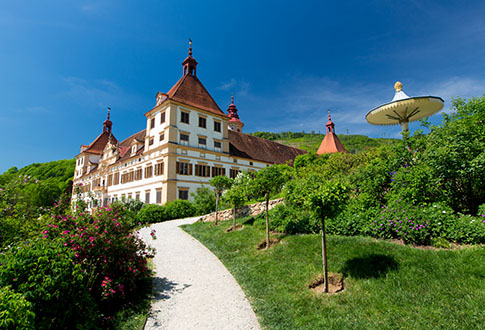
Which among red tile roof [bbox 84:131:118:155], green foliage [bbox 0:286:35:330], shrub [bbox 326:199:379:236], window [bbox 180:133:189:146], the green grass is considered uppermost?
red tile roof [bbox 84:131:118:155]

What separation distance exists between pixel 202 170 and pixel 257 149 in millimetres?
12601

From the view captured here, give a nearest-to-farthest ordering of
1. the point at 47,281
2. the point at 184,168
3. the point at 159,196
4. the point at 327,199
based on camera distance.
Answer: the point at 47,281 < the point at 327,199 < the point at 159,196 < the point at 184,168

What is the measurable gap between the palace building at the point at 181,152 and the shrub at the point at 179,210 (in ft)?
14.2

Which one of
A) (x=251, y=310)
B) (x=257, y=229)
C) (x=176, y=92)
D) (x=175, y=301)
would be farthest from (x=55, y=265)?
(x=176, y=92)

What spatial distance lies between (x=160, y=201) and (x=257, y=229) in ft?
58.5

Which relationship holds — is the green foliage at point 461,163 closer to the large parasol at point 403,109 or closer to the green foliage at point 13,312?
the large parasol at point 403,109

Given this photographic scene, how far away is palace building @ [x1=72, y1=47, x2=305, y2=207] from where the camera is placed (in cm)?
2650

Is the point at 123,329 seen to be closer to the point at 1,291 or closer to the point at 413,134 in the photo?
the point at 1,291

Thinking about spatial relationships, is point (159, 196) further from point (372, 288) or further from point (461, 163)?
point (461, 163)

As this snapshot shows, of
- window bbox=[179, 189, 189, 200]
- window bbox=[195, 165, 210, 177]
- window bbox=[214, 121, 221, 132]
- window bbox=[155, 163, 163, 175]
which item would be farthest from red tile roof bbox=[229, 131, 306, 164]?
window bbox=[155, 163, 163, 175]

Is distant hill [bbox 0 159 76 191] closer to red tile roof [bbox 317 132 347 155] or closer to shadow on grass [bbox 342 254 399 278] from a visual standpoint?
red tile roof [bbox 317 132 347 155]

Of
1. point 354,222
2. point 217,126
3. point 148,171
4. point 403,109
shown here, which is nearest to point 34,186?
point 148,171

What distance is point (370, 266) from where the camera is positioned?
5.68 m

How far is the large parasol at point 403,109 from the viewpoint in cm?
1206
